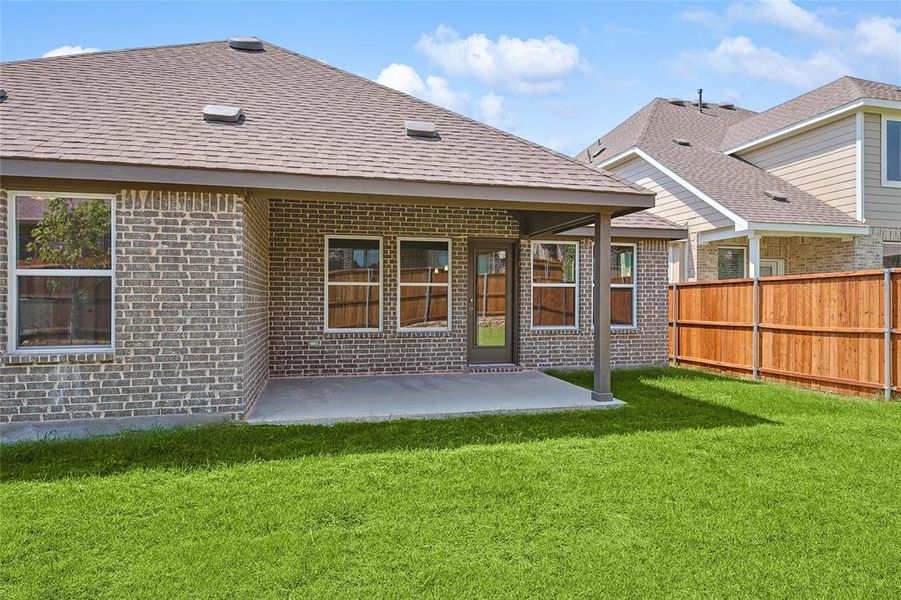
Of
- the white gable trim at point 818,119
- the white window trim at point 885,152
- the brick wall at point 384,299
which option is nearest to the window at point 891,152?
the white window trim at point 885,152

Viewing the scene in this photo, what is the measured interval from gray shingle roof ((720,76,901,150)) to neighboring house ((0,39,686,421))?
827cm

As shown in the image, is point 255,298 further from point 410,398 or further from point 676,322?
point 676,322

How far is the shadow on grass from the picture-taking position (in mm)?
4754

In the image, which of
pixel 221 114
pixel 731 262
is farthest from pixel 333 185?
pixel 731 262

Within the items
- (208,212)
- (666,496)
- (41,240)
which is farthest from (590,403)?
(41,240)

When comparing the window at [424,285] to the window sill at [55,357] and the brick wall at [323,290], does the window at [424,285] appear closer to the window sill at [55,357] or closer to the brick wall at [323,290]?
the brick wall at [323,290]

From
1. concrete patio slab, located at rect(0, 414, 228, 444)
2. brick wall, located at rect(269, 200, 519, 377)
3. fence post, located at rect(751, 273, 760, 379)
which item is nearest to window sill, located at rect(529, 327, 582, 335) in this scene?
brick wall, located at rect(269, 200, 519, 377)

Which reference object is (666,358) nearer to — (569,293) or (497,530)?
(569,293)

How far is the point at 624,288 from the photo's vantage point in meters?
11.0

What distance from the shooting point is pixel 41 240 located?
5.92 meters

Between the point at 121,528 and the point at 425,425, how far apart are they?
3.19m

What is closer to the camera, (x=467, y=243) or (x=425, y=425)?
(x=425, y=425)

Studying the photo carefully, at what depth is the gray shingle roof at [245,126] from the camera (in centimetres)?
598

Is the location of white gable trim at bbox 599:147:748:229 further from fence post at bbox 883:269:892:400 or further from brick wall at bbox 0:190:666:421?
brick wall at bbox 0:190:666:421
